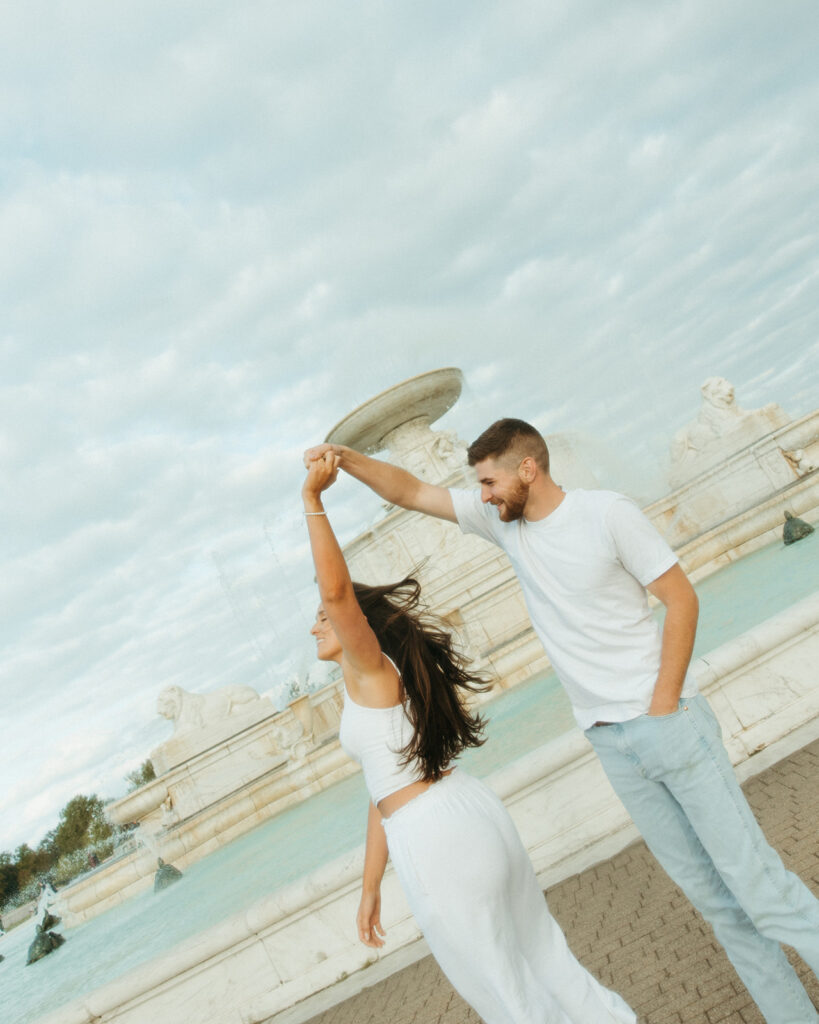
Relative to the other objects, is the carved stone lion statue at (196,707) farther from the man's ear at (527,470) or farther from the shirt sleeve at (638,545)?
the shirt sleeve at (638,545)

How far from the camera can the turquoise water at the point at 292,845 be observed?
7934mm

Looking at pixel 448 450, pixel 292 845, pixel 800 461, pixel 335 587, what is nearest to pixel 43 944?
pixel 292 845

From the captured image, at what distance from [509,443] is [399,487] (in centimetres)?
61

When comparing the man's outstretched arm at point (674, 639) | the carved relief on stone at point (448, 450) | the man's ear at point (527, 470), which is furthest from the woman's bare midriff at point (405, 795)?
the carved relief on stone at point (448, 450)

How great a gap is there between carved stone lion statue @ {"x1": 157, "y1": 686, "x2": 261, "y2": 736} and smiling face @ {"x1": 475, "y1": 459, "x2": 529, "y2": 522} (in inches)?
544

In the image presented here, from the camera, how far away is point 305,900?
464cm

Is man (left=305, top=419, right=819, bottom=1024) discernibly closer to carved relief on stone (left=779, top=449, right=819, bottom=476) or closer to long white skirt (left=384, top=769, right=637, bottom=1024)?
long white skirt (left=384, top=769, right=637, bottom=1024)

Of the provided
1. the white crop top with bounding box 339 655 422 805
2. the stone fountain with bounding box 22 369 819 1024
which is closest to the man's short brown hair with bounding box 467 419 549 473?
the white crop top with bounding box 339 655 422 805

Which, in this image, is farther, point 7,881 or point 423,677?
point 7,881

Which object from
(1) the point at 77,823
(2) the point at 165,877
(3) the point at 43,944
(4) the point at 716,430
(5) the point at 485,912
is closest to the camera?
(5) the point at 485,912

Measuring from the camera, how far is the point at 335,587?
229 cm

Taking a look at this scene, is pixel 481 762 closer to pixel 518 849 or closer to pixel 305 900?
pixel 305 900

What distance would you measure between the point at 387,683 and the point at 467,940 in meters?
0.73

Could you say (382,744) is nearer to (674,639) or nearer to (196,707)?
(674,639)
